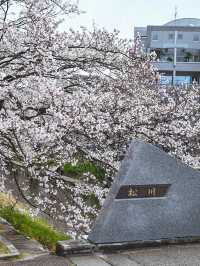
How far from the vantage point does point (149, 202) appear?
20.1 ft

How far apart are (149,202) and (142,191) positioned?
0.18 m

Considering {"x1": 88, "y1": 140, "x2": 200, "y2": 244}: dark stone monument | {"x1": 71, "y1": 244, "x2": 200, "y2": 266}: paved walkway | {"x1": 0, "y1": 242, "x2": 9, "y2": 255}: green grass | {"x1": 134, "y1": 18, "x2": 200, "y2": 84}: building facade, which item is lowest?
{"x1": 0, "y1": 242, "x2": 9, "y2": 255}: green grass

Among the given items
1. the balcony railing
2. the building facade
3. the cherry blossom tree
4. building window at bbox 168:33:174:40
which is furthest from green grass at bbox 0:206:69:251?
building window at bbox 168:33:174:40

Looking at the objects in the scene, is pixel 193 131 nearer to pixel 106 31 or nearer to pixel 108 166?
pixel 108 166

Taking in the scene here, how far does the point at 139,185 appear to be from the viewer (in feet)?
20.0

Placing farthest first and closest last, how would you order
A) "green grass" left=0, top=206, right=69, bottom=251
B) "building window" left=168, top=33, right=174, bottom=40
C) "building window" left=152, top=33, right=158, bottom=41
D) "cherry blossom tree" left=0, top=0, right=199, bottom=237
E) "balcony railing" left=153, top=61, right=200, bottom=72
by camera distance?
"building window" left=152, top=33, right=158, bottom=41
"building window" left=168, top=33, right=174, bottom=40
"balcony railing" left=153, top=61, right=200, bottom=72
"green grass" left=0, top=206, right=69, bottom=251
"cherry blossom tree" left=0, top=0, right=199, bottom=237

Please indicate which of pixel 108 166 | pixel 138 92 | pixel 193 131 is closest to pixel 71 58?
pixel 138 92

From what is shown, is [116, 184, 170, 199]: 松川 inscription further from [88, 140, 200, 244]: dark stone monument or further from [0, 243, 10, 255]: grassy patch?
[0, 243, 10, 255]: grassy patch

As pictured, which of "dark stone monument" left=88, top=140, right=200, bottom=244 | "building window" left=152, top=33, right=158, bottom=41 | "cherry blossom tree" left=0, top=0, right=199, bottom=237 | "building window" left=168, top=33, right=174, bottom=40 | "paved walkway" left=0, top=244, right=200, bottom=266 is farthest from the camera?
"building window" left=152, top=33, right=158, bottom=41

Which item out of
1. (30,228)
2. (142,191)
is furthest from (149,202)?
(30,228)

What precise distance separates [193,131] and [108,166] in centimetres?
213

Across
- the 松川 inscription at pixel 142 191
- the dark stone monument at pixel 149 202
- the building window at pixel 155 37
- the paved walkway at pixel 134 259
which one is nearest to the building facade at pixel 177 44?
the building window at pixel 155 37

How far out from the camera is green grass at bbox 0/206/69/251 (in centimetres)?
864

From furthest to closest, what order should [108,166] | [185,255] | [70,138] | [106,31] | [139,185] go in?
[106,31], [108,166], [70,138], [139,185], [185,255]
